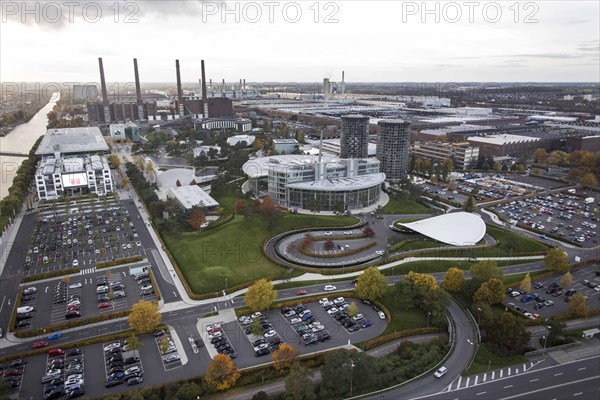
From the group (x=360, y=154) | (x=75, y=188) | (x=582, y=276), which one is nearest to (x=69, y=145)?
(x=75, y=188)

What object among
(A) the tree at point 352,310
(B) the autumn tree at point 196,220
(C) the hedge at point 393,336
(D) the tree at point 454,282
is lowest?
(C) the hedge at point 393,336

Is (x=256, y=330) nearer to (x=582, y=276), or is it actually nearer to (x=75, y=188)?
(x=582, y=276)

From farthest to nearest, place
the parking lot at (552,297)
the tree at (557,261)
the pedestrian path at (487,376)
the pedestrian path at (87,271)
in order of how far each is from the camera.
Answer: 1. the pedestrian path at (87,271)
2. the tree at (557,261)
3. the parking lot at (552,297)
4. the pedestrian path at (487,376)

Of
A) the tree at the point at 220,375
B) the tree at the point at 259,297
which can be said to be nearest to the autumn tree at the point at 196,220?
the tree at the point at 259,297

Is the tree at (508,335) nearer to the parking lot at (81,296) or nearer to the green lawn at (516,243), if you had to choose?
the green lawn at (516,243)

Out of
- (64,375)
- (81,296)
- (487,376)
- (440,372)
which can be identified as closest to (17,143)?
(81,296)

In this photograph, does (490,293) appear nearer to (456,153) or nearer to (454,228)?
(454,228)
